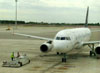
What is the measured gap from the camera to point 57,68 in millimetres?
19562

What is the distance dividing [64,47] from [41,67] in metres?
3.10

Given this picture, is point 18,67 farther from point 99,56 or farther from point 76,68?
point 99,56

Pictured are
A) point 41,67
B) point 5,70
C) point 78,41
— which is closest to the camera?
point 5,70

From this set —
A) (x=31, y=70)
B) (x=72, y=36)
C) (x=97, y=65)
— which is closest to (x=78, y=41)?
(x=72, y=36)

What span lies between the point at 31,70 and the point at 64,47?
437 centimetres

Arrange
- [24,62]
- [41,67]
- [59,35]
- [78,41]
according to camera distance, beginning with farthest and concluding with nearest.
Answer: [78,41], [59,35], [24,62], [41,67]

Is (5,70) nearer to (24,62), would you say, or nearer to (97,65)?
(24,62)

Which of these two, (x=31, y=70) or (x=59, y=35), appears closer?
(x=31, y=70)

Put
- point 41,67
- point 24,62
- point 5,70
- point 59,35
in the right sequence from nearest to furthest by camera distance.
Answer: point 5,70
point 41,67
point 24,62
point 59,35

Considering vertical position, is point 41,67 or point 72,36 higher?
point 72,36

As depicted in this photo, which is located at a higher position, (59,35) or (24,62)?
(59,35)

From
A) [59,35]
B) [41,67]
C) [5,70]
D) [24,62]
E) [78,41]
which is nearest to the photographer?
[5,70]

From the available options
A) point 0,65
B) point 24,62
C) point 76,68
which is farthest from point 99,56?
point 0,65

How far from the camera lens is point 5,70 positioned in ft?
60.7
